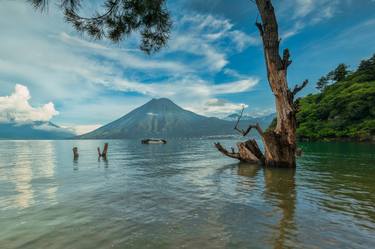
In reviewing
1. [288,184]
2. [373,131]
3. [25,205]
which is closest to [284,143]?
[288,184]

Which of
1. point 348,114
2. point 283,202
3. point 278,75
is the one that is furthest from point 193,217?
point 348,114

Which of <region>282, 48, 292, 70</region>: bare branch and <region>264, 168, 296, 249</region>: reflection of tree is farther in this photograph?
<region>282, 48, 292, 70</region>: bare branch

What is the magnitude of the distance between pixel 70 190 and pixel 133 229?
271 inches

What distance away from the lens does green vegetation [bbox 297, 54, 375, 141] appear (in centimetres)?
6707

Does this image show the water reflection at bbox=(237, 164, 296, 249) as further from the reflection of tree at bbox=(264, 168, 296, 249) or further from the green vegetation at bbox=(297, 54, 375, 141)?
the green vegetation at bbox=(297, 54, 375, 141)

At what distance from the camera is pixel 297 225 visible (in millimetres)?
5883

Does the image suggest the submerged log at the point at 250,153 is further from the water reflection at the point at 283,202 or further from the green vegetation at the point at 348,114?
the green vegetation at the point at 348,114

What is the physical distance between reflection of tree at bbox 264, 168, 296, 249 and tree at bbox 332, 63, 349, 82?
12530 centimetres

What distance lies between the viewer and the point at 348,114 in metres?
72.8

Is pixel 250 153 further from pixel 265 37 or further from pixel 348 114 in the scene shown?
pixel 348 114

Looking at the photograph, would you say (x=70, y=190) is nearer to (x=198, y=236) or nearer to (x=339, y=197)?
(x=198, y=236)

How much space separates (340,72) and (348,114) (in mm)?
55589

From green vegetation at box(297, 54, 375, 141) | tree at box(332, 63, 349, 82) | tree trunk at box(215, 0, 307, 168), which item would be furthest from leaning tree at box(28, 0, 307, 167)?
tree at box(332, 63, 349, 82)

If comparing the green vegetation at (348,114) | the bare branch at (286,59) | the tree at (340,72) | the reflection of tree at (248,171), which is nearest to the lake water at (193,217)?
the reflection of tree at (248,171)
